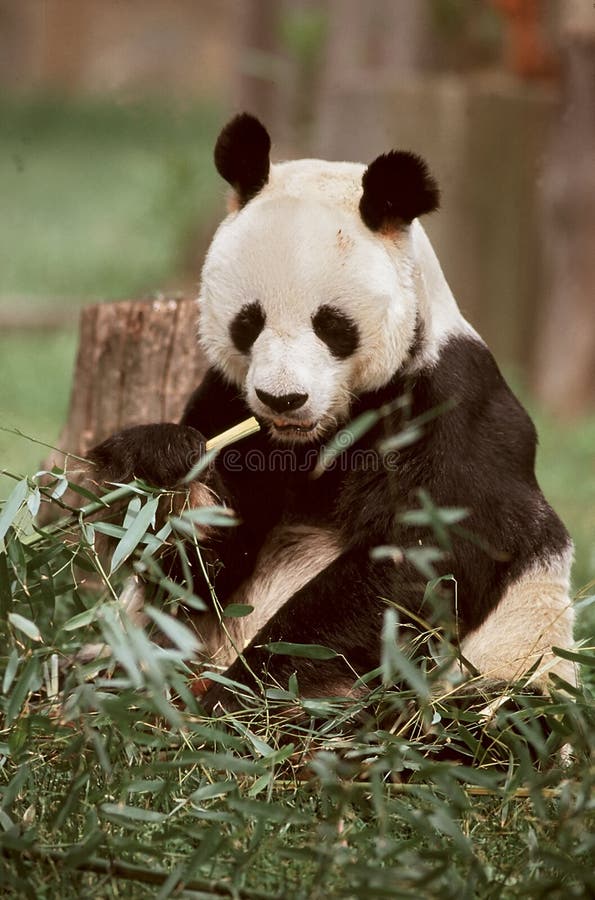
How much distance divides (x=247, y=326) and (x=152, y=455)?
0.45 m

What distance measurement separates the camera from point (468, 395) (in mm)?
3293

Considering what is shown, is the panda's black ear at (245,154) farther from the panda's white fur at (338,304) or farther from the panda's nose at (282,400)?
the panda's nose at (282,400)

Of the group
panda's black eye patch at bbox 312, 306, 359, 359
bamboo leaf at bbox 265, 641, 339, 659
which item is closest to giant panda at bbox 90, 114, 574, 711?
panda's black eye patch at bbox 312, 306, 359, 359

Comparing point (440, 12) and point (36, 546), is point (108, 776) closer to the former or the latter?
point (36, 546)

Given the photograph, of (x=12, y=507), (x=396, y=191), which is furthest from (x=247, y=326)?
(x=12, y=507)

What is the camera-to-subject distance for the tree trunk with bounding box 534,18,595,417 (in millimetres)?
7602

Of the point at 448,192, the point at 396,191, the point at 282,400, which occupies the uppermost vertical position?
the point at 396,191

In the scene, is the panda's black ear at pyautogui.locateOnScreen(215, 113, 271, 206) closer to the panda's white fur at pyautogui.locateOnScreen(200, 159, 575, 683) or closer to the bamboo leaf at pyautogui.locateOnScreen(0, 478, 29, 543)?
the panda's white fur at pyautogui.locateOnScreen(200, 159, 575, 683)

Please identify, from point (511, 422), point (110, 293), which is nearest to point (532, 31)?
point (110, 293)

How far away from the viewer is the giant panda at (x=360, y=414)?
3.12m

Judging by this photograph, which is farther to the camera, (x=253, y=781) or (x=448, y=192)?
(x=448, y=192)

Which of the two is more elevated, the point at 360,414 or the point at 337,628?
the point at 360,414

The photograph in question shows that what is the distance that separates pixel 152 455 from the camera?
10.8 feet

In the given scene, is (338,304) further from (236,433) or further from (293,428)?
(236,433)
